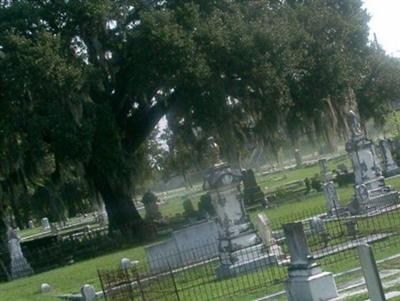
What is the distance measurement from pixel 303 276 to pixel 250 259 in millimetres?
5299

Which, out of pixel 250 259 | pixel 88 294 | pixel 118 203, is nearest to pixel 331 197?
pixel 250 259

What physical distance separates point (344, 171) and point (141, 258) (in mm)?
17217

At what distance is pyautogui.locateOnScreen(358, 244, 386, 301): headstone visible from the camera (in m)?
8.38

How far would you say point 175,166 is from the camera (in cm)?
5688

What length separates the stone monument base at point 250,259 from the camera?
16484 mm

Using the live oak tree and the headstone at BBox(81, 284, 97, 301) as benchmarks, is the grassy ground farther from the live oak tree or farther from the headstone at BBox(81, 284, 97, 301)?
the live oak tree

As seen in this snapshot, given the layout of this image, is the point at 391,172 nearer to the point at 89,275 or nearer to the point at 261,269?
the point at 89,275

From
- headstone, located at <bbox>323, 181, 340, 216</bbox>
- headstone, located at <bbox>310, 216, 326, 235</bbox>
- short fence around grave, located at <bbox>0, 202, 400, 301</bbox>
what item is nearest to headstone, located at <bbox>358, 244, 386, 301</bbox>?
short fence around grave, located at <bbox>0, 202, 400, 301</bbox>

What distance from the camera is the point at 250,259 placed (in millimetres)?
16875

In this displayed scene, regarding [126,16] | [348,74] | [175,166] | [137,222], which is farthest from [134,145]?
[175,166]

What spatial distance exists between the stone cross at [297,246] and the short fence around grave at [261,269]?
1.47m

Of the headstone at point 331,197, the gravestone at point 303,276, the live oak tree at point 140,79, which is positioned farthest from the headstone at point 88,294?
the live oak tree at point 140,79

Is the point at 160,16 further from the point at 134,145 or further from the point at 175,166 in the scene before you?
the point at 175,166

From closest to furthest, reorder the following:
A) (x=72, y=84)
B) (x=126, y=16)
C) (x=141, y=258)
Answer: (x=141, y=258), (x=72, y=84), (x=126, y=16)
